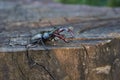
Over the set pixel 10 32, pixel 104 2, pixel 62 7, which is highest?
pixel 10 32

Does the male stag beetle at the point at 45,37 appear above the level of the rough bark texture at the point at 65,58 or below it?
above

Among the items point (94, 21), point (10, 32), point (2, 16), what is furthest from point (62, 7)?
point (10, 32)

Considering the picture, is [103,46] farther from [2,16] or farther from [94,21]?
[2,16]

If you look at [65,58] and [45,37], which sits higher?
[45,37]

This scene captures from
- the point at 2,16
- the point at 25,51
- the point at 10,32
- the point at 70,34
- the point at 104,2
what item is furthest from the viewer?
the point at 104,2

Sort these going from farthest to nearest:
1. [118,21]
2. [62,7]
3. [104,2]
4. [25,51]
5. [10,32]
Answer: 1. [104,2]
2. [62,7]
3. [118,21]
4. [10,32]
5. [25,51]

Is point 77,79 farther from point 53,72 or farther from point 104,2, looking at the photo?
point 104,2

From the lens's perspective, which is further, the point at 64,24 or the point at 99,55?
the point at 64,24

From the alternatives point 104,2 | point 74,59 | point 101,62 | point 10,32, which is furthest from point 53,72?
point 104,2

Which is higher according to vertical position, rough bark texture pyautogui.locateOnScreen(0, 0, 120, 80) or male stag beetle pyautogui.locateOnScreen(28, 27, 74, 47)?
male stag beetle pyautogui.locateOnScreen(28, 27, 74, 47)

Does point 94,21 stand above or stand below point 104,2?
above
